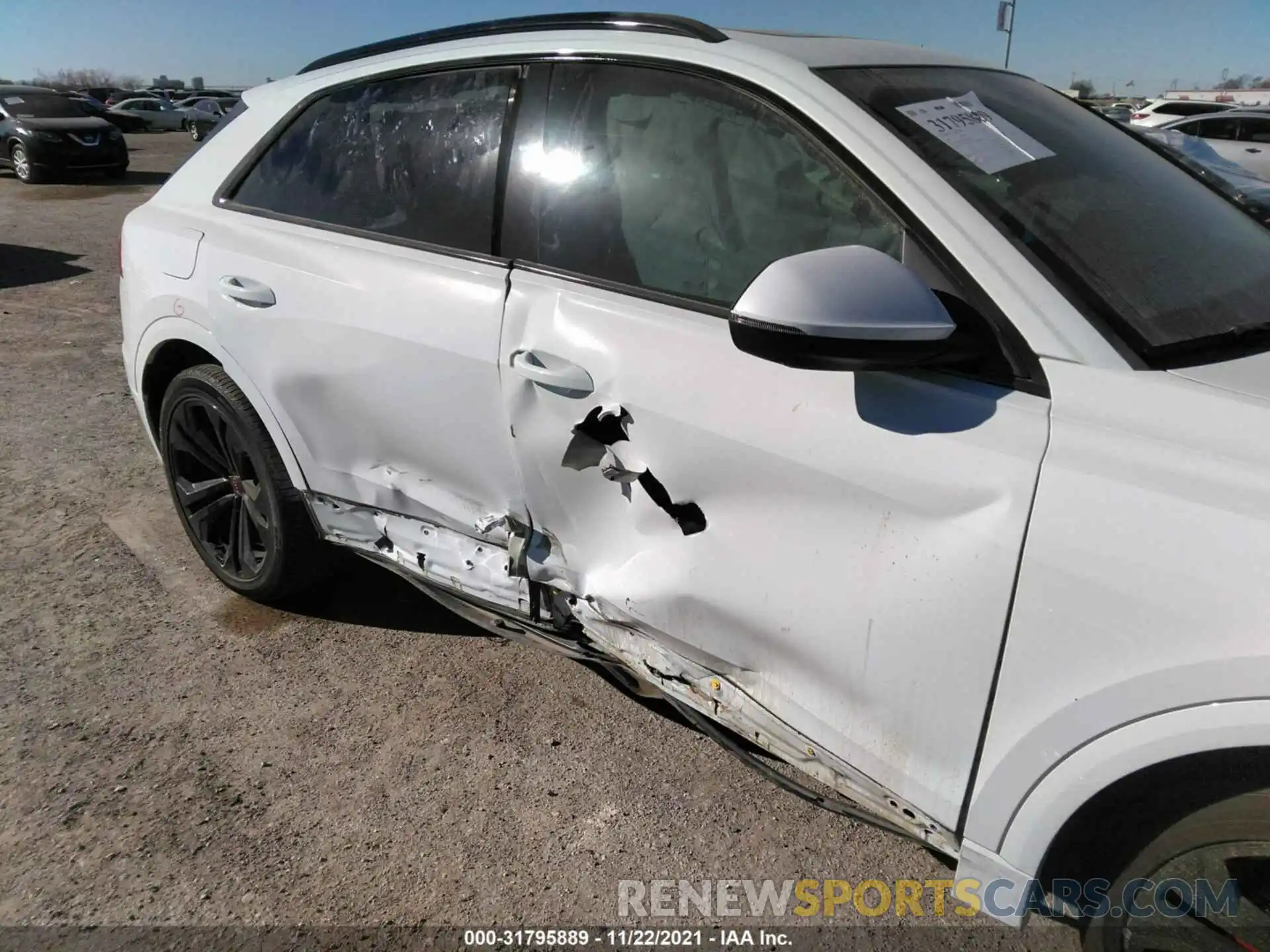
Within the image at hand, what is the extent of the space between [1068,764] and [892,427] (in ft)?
2.01

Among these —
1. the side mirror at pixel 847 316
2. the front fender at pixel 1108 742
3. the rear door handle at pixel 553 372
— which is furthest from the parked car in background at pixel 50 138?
the front fender at pixel 1108 742

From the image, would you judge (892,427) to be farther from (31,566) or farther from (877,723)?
(31,566)

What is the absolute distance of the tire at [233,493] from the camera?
3.01 meters

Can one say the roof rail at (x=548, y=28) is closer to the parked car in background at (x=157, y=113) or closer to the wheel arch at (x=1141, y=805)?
the wheel arch at (x=1141, y=805)

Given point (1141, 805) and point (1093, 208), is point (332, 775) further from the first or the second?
point (1093, 208)

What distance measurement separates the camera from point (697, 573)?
2014mm

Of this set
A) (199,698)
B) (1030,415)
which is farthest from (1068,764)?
(199,698)

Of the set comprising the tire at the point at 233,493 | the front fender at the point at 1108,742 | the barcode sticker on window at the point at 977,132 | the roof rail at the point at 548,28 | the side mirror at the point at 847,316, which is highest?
the roof rail at the point at 548,28

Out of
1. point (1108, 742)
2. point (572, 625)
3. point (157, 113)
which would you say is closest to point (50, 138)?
point (572, 625)

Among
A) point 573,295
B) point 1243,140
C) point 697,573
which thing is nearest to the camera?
point 697,573

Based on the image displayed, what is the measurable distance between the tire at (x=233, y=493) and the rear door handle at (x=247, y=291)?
297 mm

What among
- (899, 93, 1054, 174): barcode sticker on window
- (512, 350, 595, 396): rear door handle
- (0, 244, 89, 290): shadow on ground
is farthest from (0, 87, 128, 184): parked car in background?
(899, 93, 1054, 174): barcode sticker on window

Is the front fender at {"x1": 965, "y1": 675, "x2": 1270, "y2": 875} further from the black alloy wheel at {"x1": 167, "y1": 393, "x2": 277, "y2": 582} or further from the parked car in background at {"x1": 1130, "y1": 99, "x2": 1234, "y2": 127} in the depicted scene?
the parked car in background at {"x1": 1130, "y1": 99, "x2": 1234, "y2": 127}

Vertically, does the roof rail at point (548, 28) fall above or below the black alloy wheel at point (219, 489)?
above
